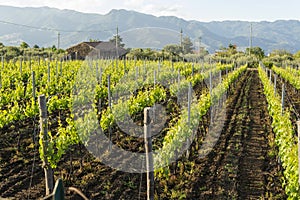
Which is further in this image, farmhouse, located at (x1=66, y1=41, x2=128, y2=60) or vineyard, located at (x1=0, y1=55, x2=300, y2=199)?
farmhouse, located at (x1=66, y1=41, x2=128, y2=60)

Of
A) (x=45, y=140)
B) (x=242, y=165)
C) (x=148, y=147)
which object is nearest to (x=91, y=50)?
(x=242, y=165)

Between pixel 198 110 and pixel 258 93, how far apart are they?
11.1 meters

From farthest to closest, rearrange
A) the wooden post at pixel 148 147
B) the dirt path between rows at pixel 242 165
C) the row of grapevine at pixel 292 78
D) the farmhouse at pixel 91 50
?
the farmhouse at pixel 91 50 < the row of grapevine at pixel 292 78 < the dirt path between rows at pixel 242 165 < the wooden post at pixel 148 147

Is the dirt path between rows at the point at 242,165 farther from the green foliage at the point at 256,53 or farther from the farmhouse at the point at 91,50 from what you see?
the green foliage at the point at 256,53

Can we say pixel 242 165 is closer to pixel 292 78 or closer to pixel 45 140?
pixel 45 140


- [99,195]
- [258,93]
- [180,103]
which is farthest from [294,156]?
[258,93]

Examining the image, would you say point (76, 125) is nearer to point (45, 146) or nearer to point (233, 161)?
point (45, 146)

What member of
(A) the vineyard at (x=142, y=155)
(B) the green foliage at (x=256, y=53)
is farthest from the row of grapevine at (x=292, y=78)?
(B) the green foliage at (x=256, y=53)

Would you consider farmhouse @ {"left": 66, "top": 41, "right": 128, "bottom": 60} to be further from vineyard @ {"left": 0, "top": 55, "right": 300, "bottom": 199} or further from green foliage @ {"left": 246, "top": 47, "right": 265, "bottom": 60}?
vineyard @ {"left": 0, "top": 55, "right": 300, "bottom": 199}

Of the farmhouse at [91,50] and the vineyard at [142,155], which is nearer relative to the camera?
the vineyard at [142,155]

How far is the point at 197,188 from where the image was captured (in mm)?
6262

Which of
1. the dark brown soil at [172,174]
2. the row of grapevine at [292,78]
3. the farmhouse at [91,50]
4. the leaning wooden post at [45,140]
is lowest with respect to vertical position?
the dark brown soil at [172,174]

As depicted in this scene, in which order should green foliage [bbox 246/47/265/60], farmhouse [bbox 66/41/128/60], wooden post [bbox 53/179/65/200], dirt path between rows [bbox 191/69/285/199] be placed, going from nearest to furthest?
wooden post [bbox 53/179/65/200], dirt path between rows [bbox 191/69/285/199], farmhouse [bbox 66/41/128/60], green foliage [bbox 246/47/265/60]

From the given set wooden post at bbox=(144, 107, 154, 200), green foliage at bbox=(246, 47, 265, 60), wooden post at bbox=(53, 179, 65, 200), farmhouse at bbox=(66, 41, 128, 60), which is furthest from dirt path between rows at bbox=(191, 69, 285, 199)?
green foliage at bbox=(246, 47, 265, 60)
